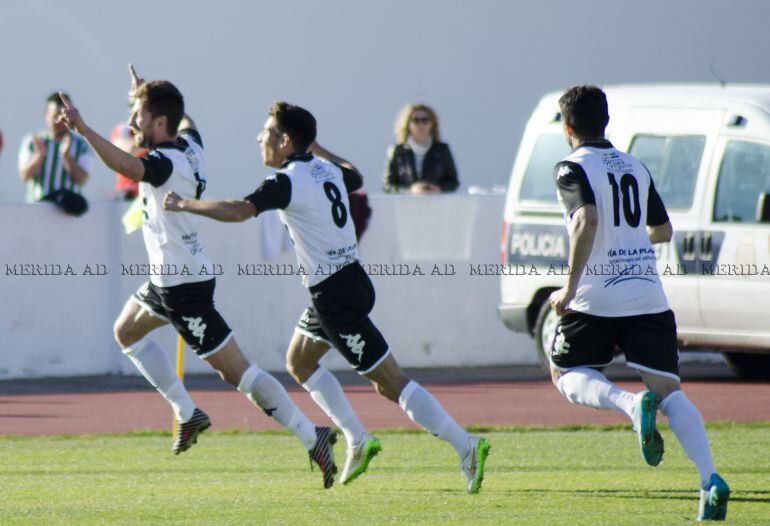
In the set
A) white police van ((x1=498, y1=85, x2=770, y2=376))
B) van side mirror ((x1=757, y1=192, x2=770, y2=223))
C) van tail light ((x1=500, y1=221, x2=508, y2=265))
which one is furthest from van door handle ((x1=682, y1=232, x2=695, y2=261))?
van tail light ((x1=500, y1=221, x2=508, y2=265))

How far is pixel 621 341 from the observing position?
25.4 ft

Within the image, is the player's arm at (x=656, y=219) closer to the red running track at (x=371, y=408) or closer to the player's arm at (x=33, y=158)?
the red running track at (x=371, y=408)

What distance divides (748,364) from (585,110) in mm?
7375

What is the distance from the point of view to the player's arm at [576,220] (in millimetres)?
7475

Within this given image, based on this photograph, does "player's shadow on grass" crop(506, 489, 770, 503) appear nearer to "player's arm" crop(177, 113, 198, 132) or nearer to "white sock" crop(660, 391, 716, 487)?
"white sock" crop(660, 391, 716, 487)

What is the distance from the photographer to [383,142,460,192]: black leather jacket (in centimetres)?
1570

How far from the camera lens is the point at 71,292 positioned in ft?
48.5

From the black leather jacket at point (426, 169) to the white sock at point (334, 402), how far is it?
695 cm

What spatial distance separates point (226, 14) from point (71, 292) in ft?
16.0

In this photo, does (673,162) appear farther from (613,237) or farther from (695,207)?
(613,237)

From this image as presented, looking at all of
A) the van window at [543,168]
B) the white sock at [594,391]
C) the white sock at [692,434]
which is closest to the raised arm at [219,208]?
the white sock at [594,391]

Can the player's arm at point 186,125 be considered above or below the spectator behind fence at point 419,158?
above

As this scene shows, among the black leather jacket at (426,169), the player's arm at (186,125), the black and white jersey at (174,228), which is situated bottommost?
the black leather jacket at (426,169)

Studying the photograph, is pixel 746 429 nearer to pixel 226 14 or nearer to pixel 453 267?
pixel 453 267
